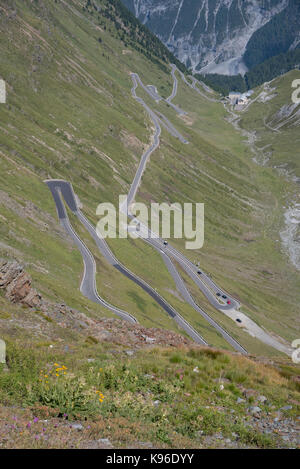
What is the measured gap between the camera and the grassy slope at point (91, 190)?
7444 centimetres

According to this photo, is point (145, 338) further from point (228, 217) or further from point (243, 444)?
point (228, 217)

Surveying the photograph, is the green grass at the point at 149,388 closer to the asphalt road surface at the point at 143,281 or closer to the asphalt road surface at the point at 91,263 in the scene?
the asphalt road surface at the point at 91,263

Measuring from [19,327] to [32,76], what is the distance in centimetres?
16634

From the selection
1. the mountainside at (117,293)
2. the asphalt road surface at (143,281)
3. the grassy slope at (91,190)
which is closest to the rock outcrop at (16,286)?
the mountainside at (117,293)

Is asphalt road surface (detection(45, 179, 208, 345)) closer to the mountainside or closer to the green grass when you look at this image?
the mountainside

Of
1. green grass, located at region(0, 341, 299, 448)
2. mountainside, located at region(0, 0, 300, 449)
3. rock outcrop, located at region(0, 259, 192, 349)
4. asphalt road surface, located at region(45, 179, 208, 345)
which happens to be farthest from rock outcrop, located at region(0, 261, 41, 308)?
asphalt road surface, located at region(45, 179, 208, 345)

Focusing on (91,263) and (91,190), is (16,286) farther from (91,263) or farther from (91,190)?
(91,190)

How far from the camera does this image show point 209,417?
1441 centimetres

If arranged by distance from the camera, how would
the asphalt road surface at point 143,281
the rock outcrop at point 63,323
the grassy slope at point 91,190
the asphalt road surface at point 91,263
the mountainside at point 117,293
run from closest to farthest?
the mountainside at point 117,293, the rock outcrop at point 63,323, the asphalt road surface at point 91,263, the grassy slope at point 91,190, the asphalt road surface at point 143,281

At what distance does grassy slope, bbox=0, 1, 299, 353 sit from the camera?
244ft

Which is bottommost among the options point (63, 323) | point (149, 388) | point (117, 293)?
point (117, 293)

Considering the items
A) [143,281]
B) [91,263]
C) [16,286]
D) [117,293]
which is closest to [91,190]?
[143,281]

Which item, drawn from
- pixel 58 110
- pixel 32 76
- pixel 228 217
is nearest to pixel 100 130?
pixel 58 110

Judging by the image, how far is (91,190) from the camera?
438ft
